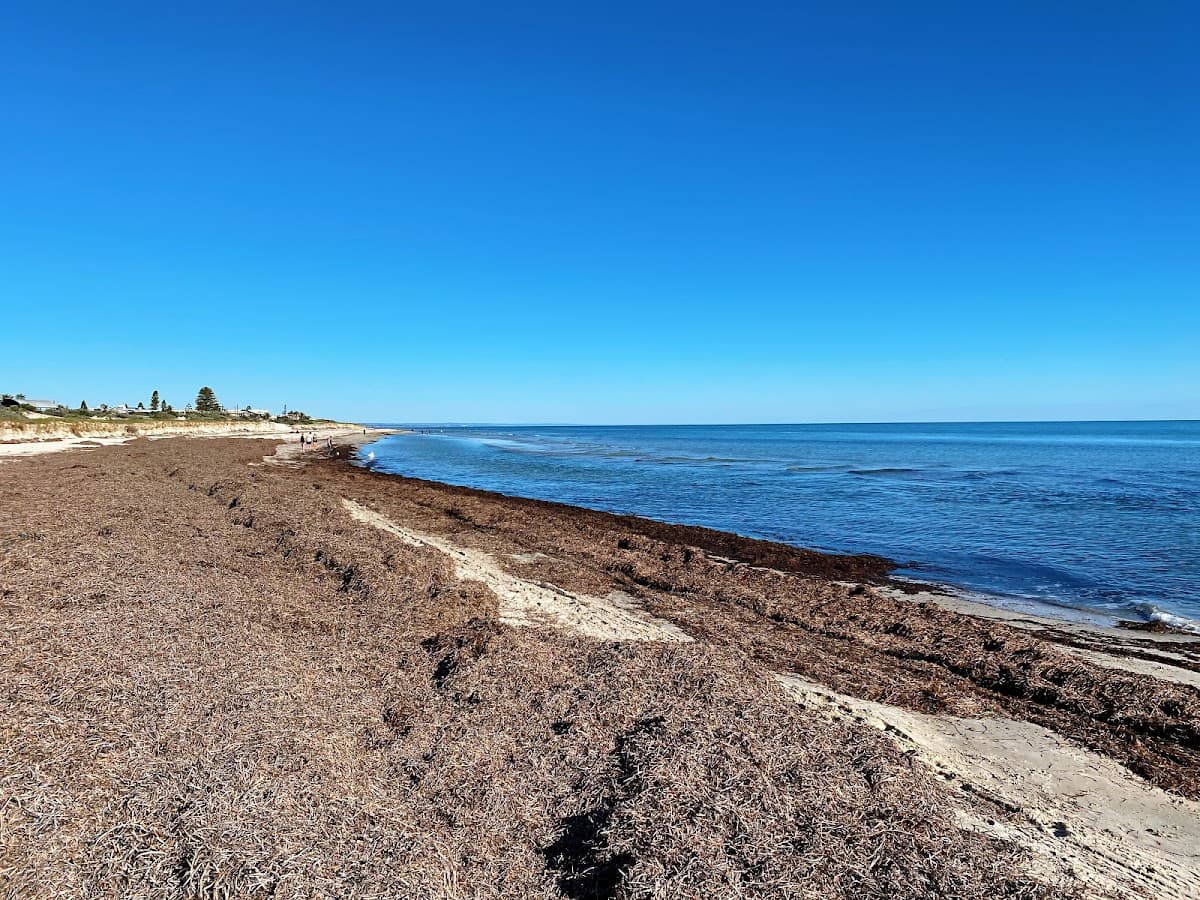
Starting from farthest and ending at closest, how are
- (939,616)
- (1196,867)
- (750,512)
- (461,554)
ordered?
(750,512), (461,554), (939,616), (1196,867)

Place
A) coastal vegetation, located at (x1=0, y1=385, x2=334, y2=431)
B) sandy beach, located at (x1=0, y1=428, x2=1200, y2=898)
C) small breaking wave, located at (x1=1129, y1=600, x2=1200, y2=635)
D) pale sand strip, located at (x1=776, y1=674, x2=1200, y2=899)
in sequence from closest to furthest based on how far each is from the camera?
sandy beach, located at (x1=0, y1=428, x2=1200, y2=898) < pale sand strip, located at (x1=776, y1=674, x2=1200, y2=899) < small breaking wave, located at (x1=1129, y1=600, x2=1200, y2=635) < coastal vegetation, located at (x1=0, y1=385, x2=334, y2=431)

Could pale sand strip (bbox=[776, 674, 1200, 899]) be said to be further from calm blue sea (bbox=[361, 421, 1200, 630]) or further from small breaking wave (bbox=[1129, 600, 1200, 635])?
calm blue sea (bbox=[361, 421, 1200, 630])

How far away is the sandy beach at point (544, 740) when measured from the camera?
3.32 meters

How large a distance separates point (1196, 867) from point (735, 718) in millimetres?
3140

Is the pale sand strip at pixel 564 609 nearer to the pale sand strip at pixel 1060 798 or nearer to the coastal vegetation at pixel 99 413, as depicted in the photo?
the pale sand strip at pixel 1060 798

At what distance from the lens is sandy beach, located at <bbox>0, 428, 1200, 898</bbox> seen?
3.32m

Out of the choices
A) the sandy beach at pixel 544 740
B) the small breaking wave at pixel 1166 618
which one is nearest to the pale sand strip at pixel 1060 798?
the sandy beach at pixel 544 740

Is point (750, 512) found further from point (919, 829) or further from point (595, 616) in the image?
point (919, 829)

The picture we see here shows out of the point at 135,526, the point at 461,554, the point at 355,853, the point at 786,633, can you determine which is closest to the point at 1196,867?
the point at 786,633

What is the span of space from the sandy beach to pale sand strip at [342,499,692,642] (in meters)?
0.10

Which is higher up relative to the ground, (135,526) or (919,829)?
(135,526)

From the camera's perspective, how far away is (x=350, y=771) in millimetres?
4074

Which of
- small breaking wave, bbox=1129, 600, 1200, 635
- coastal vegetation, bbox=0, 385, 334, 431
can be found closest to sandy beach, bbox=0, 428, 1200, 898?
small breaking wave, bbox=1129, 600, 1200, 635

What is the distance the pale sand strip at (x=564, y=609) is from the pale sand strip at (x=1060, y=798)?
2.30 metres
